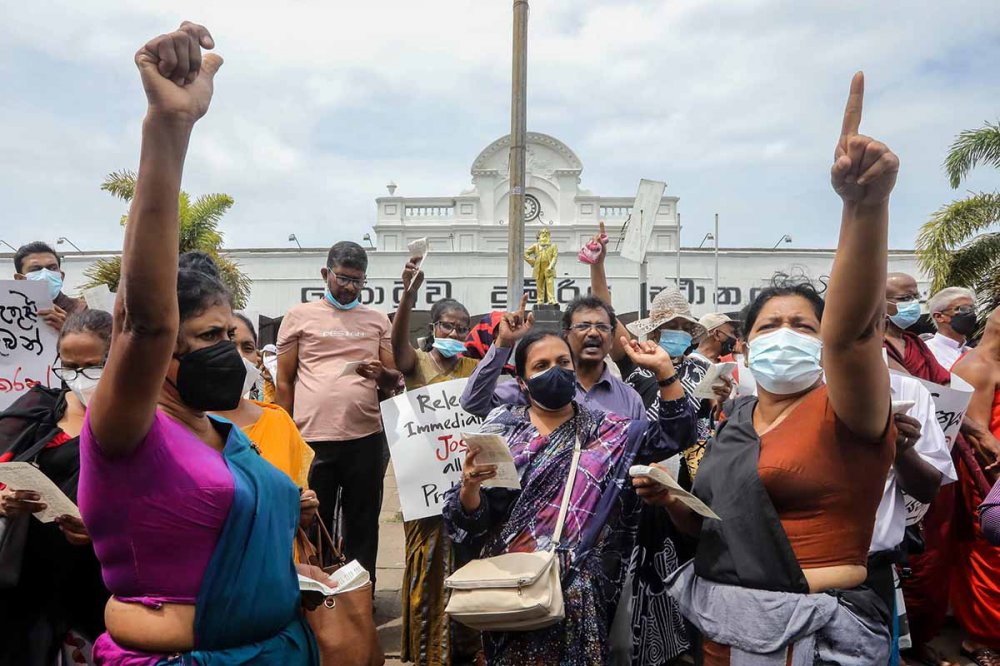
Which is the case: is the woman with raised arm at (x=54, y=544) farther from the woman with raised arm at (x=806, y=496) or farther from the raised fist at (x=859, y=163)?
the raised fist at (x=859, y=163)

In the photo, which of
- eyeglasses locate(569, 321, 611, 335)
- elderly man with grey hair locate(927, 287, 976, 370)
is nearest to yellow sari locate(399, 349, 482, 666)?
eyeglasses locate(569, 321, 611, 335)

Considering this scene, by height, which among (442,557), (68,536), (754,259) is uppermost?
(754,259)

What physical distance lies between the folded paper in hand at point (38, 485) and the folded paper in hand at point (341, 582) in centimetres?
73

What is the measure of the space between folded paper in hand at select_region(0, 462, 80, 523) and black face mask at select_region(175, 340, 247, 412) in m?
0.67

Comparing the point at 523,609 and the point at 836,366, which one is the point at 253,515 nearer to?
the point at 523,609

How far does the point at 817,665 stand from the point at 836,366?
798mm

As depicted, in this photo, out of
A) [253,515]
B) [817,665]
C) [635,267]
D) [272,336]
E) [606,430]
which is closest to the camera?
[253,515]

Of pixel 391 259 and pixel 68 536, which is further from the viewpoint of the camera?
pixel 391 259

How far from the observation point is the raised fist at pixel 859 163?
161 centimetres

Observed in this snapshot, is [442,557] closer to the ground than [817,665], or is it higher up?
closer to the ground

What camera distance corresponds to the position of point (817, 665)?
200 centimetres

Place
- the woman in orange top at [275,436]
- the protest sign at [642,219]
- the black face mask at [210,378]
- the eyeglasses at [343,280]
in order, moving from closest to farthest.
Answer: the black face mask at [210,378] → the woman in orange top at [275,436] → the eyeglasses at [343,280] → the protest sign at [642,219]

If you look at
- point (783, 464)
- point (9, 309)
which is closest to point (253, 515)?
point (783, 464)

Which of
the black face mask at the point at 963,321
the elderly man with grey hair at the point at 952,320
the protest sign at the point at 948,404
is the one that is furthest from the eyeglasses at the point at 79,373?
the black face mask at the point at 963,321
